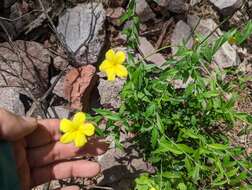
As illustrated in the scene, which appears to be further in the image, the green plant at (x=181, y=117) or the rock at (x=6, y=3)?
the rock at (x=6, y=3)

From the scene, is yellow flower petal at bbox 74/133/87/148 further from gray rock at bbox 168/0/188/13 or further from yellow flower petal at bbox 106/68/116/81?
gray rock at bbox 168/0/188/13

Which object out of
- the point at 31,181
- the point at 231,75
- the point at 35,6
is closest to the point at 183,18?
the point at 231,75

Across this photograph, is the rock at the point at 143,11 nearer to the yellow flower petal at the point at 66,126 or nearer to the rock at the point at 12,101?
the rock at the point at 12,101

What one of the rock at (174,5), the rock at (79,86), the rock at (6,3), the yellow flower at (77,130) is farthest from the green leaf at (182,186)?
the rock at (6,3)

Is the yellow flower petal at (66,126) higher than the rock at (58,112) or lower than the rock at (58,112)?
higher

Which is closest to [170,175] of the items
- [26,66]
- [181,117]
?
[181,117]

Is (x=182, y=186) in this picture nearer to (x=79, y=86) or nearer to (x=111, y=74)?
(x=111, y=74)
